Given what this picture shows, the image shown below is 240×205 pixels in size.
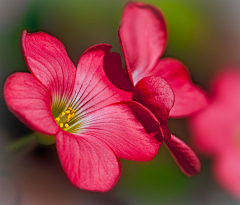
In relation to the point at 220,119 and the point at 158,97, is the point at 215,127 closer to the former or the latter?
the point at 220,119

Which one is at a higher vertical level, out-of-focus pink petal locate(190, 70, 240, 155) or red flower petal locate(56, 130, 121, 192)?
red flower petal locate(56, 130, 121, 192)

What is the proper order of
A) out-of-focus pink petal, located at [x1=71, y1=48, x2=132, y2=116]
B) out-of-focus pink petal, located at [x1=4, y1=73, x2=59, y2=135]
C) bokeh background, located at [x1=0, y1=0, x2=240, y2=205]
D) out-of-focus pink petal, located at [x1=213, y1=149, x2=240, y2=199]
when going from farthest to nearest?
1. out-of-focus pink petal, located at [x1=213, y1=149, x2=240, y2=199]
2. bokeh background, located at [x1=0, y1=0, x2=240, y2=205]
3. out-of-focus pink petal, located at [x1=71, y1=48, x2=132, y2=116]
4. out-of-focus pink petal, located at [x1=4, y1=73, x2=59, y2=135]

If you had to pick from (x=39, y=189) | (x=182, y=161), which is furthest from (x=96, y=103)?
(x=39, y=189)

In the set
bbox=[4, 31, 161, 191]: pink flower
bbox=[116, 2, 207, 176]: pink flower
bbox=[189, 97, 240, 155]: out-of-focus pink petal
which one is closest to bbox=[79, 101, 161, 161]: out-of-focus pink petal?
bbox=[4, 31, 161, 191]: pink flower

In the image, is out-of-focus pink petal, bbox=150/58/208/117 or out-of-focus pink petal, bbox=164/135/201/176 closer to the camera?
out-of-focus pink petal, bbox=164/135/201/176

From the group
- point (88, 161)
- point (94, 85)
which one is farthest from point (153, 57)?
point (88, 161)

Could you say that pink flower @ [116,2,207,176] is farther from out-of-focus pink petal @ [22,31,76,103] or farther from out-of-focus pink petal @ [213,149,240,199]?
out-of-focus pink petal @ [213,149,240,199]

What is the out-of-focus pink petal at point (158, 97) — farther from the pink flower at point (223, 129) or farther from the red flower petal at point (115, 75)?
the pink flower at point (223, 129)
